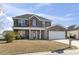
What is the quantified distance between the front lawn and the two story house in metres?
0.22

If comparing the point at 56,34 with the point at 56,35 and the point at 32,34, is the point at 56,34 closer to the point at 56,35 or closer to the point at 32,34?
the point at 56,35

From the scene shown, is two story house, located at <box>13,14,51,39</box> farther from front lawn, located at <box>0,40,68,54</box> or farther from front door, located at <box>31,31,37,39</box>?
front lawn, located at <box>0,40,68,54</box>

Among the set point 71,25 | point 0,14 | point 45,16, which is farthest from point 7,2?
point 71,25

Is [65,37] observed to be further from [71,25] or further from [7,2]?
[7,2]

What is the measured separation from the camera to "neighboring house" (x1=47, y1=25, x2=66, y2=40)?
1144 centimetres

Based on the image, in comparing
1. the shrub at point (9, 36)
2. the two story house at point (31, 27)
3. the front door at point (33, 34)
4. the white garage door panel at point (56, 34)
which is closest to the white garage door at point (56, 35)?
the white garage door panel at point (56, 34)

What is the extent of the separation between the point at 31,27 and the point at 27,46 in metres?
0.60

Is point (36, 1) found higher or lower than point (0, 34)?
higher

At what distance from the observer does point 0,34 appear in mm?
11344

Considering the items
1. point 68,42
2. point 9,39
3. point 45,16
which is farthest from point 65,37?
point 9,39

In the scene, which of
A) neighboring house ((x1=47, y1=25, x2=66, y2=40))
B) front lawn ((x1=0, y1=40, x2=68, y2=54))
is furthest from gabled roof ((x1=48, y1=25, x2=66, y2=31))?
front lawn ((x1=0, y1=40, x2=68, y2=54))

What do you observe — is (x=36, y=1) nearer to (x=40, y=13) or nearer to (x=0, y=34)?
(x=40, y=13)

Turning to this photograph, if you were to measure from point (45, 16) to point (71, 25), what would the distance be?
2.63 feet

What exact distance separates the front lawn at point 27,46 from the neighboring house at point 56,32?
10.0 inches
